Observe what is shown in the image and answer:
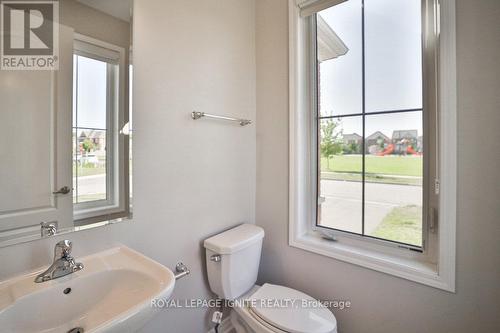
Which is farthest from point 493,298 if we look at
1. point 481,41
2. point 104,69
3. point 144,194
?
point 104,69

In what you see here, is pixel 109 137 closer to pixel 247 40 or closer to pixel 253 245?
pixel 253 245

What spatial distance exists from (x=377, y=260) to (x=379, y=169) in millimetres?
482

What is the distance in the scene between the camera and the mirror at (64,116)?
71 cm

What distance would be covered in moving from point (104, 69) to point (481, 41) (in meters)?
1.55

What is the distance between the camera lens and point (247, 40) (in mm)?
1546

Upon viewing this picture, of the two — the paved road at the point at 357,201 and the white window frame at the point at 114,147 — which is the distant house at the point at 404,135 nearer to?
the paved road at the point at 357,201

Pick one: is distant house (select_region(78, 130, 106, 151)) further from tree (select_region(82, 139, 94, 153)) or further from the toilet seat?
the toilet seat

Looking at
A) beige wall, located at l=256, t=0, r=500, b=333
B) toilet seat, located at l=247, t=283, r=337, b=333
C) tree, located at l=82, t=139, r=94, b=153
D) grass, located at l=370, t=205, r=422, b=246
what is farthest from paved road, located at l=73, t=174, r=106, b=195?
grass, located at l=370, t=205, r=422, b=246

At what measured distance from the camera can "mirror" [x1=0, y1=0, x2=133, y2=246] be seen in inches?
28.0

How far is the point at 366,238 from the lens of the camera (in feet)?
4.17

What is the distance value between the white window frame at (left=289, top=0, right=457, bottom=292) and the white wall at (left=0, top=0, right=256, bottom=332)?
35 centimetres

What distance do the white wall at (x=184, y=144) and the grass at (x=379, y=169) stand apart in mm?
598

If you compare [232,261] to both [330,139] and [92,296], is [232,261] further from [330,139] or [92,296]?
[330,139]

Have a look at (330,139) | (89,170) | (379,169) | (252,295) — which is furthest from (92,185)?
(379,169)
